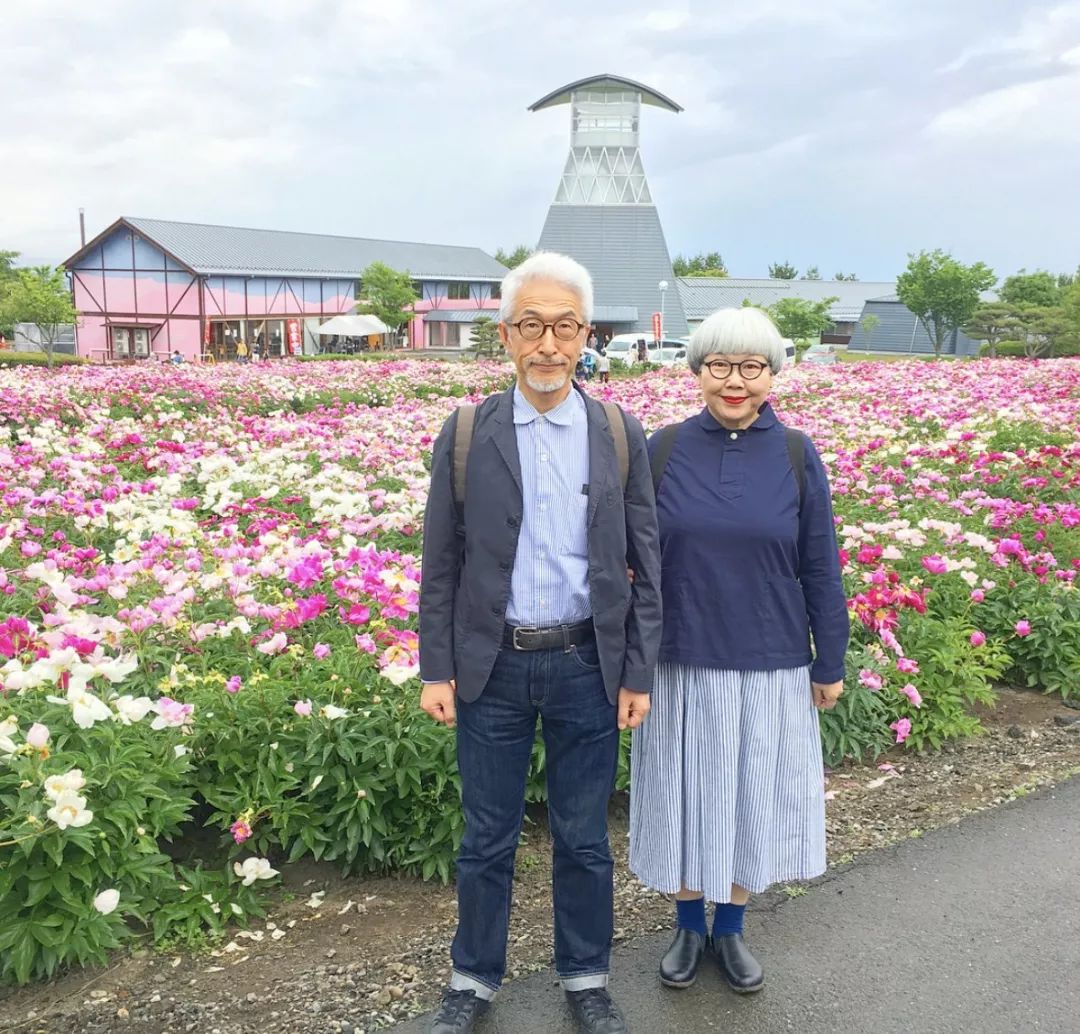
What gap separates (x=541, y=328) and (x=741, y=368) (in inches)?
24.2

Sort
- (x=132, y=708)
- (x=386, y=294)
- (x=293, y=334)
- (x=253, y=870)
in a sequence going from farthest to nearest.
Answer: (x=386, y=294)
(x=293, y=334)
(x=253, y=870)
(x=132, y=708)

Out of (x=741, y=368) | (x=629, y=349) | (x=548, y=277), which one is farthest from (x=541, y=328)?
(x=629, y=349)

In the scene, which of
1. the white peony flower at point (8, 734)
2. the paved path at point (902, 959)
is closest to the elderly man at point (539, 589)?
the paved path at point (902, 959)

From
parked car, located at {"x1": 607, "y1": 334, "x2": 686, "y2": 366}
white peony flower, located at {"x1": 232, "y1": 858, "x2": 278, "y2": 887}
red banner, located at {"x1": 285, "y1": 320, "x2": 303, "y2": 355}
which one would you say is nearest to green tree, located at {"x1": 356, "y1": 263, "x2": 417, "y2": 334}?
red banner, located at {"x1": 285, "y1": 320, "x2": 303, "y2": 355}

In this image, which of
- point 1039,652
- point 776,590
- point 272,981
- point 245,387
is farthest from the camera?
point 245,387

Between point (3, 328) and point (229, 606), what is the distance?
135ft

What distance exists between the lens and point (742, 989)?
2.94m

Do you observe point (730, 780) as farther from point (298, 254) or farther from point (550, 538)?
point (298, 254)

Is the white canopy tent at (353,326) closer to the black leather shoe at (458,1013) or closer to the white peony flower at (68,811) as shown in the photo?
the white peony flower at (68,811)

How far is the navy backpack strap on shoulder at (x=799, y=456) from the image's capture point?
285cm

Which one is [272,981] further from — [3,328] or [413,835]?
[3,328]

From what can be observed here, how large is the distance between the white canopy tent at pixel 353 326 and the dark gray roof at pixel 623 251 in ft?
49.1

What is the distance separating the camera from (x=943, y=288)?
50.9 meters

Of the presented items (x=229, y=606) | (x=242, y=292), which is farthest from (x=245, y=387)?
(x=242, y=292)
